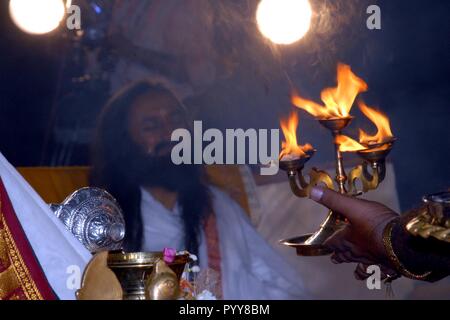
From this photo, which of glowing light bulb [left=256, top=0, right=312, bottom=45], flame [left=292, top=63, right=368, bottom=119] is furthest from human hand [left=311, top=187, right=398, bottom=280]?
glowing light bulb [left=256, top=0, right=312, bottom=45]

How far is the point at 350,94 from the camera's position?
240 centimetres

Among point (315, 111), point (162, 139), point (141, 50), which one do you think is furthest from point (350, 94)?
point (141, 50)

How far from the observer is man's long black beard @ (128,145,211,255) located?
15.5 feet

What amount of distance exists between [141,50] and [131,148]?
837 millimetres

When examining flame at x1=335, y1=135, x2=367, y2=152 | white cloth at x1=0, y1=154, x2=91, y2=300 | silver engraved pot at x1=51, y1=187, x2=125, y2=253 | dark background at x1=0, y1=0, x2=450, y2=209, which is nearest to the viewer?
white cloth at x1=0, y1=154, x2=91, y2=300

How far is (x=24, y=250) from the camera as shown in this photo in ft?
5.33

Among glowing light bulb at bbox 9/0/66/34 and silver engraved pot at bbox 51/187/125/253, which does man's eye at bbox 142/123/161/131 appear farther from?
silver engraved pot at bbox 51/187/125/253

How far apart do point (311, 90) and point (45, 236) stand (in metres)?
3.86

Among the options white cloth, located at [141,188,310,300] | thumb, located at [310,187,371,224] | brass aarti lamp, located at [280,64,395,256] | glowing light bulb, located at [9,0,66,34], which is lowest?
white cloth, located at [141,188,310,300]

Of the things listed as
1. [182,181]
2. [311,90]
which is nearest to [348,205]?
[182,181]

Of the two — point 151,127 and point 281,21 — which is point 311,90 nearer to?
point 281,21

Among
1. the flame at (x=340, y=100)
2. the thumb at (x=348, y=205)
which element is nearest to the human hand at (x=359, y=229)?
the thumb at (x=348, y=205)

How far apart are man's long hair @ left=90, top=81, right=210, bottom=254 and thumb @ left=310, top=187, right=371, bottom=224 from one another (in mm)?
2890

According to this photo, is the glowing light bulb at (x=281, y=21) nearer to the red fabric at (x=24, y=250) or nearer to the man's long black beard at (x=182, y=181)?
the man's long black beard at (x=182, y=181)
